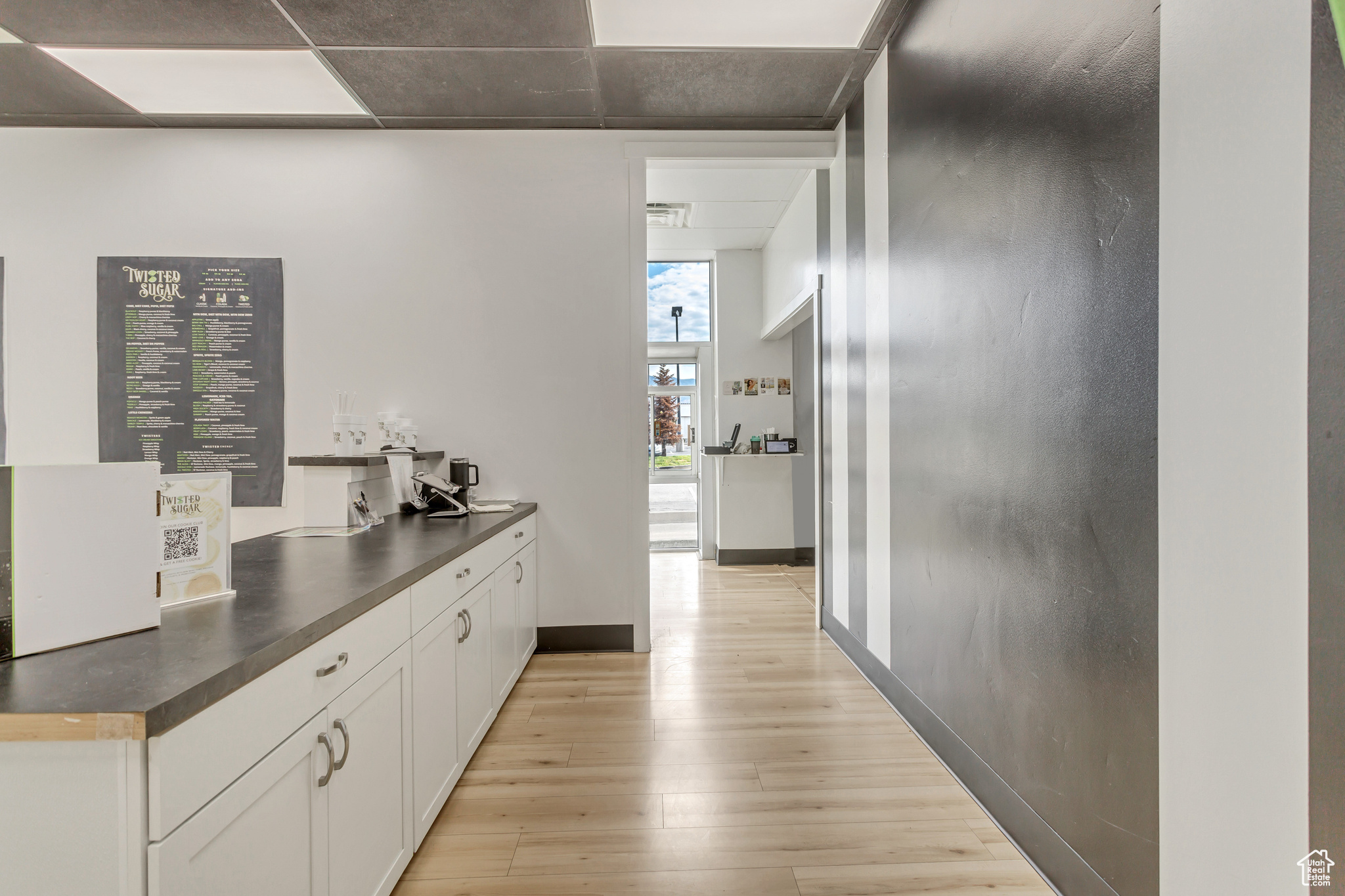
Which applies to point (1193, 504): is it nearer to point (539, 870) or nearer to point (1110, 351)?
point (1110, 351)

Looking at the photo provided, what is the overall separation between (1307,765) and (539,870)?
5.50 ft

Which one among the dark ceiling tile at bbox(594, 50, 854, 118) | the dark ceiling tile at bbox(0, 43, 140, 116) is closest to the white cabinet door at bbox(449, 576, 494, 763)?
the dark ceiling tile at bbox(594, 50, 854, 118)

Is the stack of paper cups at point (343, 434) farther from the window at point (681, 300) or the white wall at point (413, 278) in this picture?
the window at point (681, 300)

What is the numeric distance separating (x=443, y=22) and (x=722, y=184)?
7.29 ft

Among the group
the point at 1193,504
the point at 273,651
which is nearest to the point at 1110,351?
the point at 1193,504

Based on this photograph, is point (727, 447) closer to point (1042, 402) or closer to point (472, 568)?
point (472, 568)

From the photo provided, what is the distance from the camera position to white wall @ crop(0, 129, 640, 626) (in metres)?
3.36

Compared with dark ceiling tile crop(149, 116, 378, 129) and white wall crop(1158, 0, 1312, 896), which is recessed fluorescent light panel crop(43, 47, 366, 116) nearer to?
dark ceiling tile crop(149, 116, 378, 129)

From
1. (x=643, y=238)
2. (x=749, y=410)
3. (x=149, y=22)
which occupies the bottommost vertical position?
(x=749, y=410)

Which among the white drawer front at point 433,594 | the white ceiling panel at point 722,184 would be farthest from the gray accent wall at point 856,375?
the white drawer front at point 433,594

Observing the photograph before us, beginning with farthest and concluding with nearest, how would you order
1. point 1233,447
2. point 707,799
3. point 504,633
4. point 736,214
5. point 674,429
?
point 674,429 → point 736,214 → point 504,633 → point 707,799 → point 1233,447

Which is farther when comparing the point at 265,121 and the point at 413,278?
the point at 413,278

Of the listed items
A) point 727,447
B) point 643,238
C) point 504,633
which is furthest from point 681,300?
point 504,633

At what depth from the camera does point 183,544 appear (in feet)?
4.31
